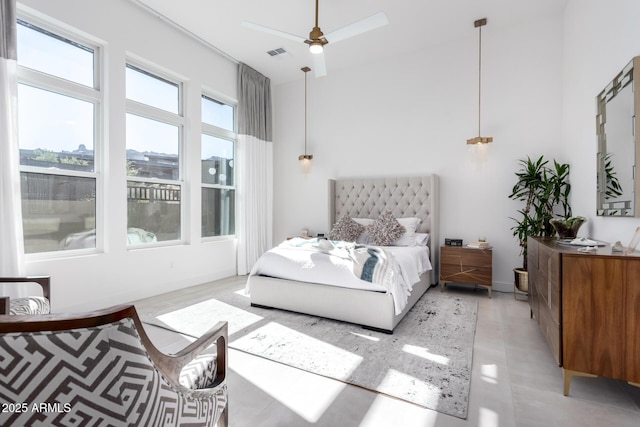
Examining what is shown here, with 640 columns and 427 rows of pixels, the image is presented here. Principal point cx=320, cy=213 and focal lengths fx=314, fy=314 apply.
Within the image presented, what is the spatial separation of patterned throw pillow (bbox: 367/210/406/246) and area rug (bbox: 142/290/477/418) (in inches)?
38.8

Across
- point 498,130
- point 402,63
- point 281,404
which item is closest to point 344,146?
point 402,63

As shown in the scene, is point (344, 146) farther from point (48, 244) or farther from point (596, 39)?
point (48, 244)

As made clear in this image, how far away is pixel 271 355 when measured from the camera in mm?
2502

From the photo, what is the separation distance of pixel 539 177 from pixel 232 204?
4635mm

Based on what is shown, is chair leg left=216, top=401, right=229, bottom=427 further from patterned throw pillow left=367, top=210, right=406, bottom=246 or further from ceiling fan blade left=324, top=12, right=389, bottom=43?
patterned throw pillow left=367, top=210, right=406, bottom=246

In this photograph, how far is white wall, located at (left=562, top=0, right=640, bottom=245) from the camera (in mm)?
2297

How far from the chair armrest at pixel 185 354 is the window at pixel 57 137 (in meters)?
3.07

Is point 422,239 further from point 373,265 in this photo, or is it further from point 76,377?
point 76,377

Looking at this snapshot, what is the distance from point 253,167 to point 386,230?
2678 millimetres

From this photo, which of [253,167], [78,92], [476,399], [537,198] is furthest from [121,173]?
[537,198]

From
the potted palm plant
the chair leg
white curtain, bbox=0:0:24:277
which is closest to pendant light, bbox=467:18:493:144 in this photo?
the potted palm plant

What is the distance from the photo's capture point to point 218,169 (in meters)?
5.37

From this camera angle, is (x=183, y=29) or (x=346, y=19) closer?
(x=346, y=19)

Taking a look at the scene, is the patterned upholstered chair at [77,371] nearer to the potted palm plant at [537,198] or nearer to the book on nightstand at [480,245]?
the potted palm plant at [537,198]
